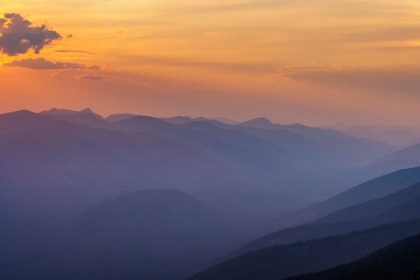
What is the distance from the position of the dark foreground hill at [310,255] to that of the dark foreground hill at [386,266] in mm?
24694

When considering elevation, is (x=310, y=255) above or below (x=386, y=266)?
above

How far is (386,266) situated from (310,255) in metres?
51.5

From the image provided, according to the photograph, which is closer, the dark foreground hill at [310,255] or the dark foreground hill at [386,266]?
the dark foreground hill at [386,266]

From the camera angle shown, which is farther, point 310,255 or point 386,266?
point 310,255

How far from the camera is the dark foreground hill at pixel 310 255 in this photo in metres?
179

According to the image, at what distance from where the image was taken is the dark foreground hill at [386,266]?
128m

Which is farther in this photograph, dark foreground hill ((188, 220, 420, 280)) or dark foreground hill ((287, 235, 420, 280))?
dark foreground hill ((188, 220, 420, 280))

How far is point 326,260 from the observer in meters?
181

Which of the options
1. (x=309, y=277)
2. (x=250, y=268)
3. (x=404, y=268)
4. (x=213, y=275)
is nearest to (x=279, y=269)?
(x=250, y=268)

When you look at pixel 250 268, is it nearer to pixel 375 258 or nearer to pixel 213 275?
pixel 213 275

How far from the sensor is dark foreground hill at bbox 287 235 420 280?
128 m

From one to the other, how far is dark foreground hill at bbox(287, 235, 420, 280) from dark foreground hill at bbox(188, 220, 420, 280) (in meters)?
24.7

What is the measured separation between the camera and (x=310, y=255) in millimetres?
185625

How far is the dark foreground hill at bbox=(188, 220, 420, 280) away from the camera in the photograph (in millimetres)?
179250
